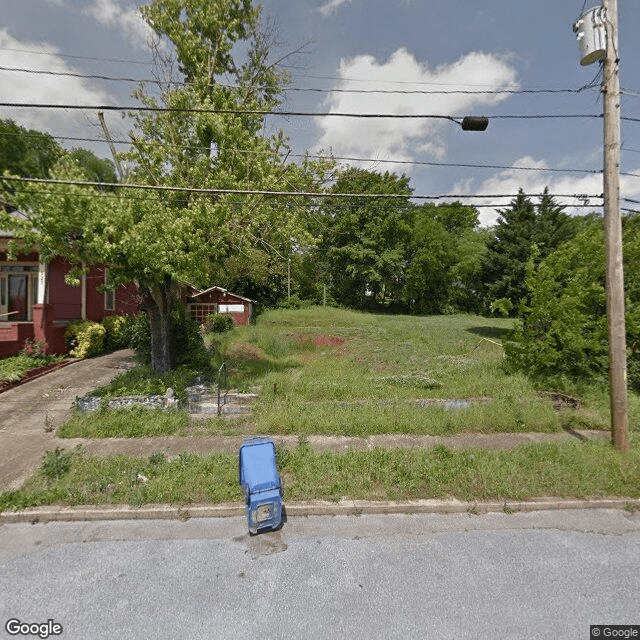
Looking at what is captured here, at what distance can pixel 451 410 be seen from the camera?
757 centimetres

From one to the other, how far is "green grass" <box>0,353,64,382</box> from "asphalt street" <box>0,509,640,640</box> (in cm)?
727

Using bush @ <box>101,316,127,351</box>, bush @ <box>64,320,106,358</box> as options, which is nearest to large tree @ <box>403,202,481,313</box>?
bush @ <box>101,316,127,351</box>

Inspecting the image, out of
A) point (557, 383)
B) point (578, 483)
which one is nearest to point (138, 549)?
point (578, 483)

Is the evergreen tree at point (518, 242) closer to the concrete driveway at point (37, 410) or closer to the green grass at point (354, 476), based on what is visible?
the green grass at point (354, 476)

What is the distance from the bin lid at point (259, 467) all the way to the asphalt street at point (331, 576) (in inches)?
26.3

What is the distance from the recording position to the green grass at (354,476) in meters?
4.70

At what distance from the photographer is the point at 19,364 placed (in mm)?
10328

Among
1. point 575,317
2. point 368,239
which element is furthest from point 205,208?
point 368,239

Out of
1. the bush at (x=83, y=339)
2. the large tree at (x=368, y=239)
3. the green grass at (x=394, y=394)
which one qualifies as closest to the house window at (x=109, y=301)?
the bush at (x=83, y=339)

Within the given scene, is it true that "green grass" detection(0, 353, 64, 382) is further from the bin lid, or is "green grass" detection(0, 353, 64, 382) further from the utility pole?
the utility pole

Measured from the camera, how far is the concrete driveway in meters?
5.61

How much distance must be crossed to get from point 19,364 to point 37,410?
375cm

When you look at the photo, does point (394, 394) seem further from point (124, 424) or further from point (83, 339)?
point (83, 339)

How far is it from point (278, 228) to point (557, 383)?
891cm
